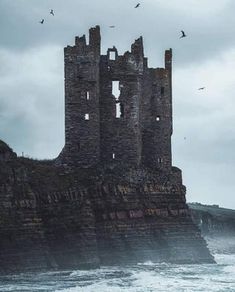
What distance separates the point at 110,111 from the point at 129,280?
20635mm

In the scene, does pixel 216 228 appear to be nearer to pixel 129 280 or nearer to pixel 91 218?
pixel 91 218

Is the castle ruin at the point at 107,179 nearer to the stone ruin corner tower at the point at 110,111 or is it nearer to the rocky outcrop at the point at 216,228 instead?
the stone ruin corner tower at the point at 110,111

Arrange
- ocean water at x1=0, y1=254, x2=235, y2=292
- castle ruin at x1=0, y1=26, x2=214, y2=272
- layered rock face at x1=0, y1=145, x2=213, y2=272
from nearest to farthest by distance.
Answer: ocean water at x1=0, y1=254, x2=235, y2=292
layered rock face at x1=0, y1=145, x2=213, y2=272
castle ruin at x1=0, y1=26, x2=214, y2=272

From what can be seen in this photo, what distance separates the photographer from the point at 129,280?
5747cm

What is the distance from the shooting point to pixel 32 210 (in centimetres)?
6278

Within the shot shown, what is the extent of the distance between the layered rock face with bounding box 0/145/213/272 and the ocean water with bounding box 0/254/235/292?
1765 mm

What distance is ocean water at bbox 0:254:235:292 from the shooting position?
52.9m

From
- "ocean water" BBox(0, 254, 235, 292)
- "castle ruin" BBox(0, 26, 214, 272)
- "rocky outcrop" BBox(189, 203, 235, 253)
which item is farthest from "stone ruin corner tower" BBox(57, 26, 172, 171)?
"rocky outcrop" BBox(189, 203, 235, 253)

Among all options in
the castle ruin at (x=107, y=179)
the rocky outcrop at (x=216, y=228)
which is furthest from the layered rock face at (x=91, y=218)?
the rocky outcrop at (x=216, y=228)

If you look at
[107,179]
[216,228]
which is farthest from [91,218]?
[216,228]

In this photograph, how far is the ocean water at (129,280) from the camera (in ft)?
174

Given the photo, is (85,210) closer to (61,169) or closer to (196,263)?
(61,169)

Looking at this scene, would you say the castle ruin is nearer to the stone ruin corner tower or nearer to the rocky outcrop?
the stone ruin corner tower

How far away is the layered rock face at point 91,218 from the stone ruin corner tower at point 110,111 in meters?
1.84
